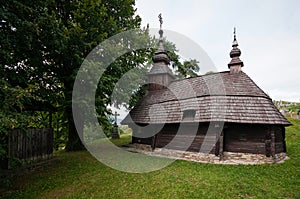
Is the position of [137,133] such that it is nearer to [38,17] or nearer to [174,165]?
[174,165]

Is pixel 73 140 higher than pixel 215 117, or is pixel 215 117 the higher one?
pixel 215 117

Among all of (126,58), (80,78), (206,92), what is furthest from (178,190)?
(126,58)

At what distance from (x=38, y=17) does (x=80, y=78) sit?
2942 mm

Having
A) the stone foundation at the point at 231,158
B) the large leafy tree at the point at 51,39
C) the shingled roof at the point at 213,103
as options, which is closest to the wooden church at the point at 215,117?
the shingled roof at the point at 213,103

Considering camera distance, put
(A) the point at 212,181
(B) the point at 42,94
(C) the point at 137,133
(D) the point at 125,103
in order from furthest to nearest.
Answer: (C) the point at 137,133, (D) the point at 125,103, (B) the point at 42,94, (A) the point at 212,181

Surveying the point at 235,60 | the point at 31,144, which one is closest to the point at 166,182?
the point at 31,144

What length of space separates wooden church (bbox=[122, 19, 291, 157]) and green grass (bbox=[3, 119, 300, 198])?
5.24 feet

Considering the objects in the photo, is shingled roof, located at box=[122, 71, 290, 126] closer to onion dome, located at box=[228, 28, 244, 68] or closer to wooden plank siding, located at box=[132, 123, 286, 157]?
wooden plank siding, located at box=[132, 123, 286, 157]

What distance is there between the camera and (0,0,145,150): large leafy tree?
606cm

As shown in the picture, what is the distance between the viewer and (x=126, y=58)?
12195 mm

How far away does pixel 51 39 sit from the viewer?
295 inches

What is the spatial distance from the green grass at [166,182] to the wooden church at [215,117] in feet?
5.24

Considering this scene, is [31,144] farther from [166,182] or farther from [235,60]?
[235,60]

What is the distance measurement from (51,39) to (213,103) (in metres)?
8.98
